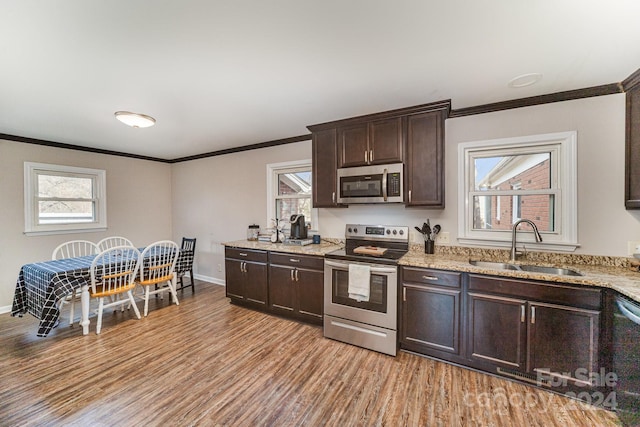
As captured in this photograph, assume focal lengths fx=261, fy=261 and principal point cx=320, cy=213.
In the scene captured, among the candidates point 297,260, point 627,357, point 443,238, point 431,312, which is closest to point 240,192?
A: point 297,260

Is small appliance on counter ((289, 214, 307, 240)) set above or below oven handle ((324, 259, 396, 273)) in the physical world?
above

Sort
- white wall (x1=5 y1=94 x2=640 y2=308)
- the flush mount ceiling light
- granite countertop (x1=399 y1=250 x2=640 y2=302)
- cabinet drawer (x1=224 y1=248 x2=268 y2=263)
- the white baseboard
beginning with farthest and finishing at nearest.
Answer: the white baseboard < cabinet drawer (x1=224 y1=248 x2=268 y2=263) < the flush mount ceiling light < white wall (x1=5 y1=94 x2=640 y2=308) < granite countertop (x1=399 y1=250 x2=640 y2=302)

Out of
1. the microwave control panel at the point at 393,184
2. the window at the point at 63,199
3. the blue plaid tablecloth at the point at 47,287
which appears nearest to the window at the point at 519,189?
the microwave control panel at the point at 393,184

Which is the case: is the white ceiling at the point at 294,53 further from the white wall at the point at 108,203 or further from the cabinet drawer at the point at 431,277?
the cabinet drawer at the point at 431,277

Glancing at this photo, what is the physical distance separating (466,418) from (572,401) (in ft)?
2.80

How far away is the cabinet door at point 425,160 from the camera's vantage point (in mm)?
2605

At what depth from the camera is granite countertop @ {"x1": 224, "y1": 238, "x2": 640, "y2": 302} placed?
1784 millimetres

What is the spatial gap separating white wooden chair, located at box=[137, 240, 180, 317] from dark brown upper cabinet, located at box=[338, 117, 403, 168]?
2.56 metres

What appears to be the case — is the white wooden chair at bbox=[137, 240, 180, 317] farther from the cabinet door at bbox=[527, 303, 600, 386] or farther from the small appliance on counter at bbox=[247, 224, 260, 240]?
the cabinet door at bbox=[527, 303, 600, 386]

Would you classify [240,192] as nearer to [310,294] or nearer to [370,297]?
[310,294]

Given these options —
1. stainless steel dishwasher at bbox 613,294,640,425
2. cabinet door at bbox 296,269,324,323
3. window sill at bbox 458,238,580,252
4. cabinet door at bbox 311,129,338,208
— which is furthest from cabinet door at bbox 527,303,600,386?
cabinet door at bbox 311,129,338,208

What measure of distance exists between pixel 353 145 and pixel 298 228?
134cm

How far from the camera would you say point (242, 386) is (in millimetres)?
2051

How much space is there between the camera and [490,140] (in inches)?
103
